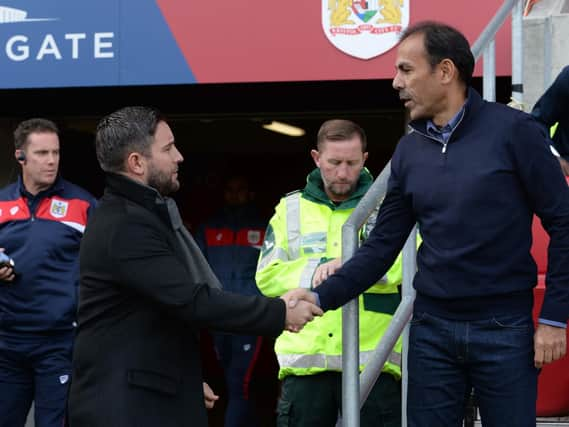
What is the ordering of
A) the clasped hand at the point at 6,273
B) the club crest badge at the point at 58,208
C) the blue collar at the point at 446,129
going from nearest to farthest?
the blue collar at the point at 446,129
the clasped hand at the point at 6,273
the club crest badge at the point at 58,208

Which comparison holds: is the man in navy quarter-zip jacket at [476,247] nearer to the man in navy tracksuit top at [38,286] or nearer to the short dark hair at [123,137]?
the short dark hair at [123,137]

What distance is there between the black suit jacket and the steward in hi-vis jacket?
757 mm

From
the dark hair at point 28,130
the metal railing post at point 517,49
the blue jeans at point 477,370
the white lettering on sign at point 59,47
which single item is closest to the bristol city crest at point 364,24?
the metal railing post at point 517,49

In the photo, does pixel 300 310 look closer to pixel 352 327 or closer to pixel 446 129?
pixel 352 327

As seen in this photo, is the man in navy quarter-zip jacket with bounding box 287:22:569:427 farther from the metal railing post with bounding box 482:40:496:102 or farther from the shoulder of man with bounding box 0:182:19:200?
the shoulder of man with bounding box 0:182:19:200

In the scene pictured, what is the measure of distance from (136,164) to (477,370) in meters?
1.27

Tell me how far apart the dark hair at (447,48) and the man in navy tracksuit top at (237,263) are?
371cm

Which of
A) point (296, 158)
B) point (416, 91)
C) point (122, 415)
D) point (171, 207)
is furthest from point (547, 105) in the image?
point (296, 158)

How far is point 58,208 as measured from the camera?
5188 mm

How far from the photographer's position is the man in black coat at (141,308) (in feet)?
9.97

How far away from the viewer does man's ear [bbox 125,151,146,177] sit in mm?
3215

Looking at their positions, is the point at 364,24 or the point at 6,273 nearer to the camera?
the point at 6,273

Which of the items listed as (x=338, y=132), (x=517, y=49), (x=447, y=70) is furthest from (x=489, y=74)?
(x=447, y=70)

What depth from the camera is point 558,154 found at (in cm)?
373
